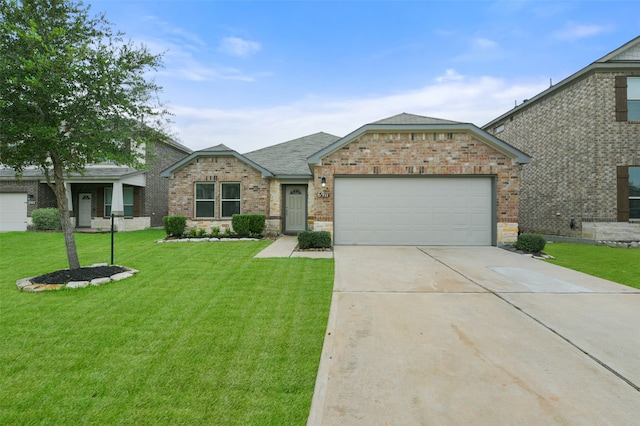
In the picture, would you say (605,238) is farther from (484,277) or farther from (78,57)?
(78,57)

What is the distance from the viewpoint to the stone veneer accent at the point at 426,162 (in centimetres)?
1050

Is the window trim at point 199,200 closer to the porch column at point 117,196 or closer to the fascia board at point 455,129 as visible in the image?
the porch column at point 117,196

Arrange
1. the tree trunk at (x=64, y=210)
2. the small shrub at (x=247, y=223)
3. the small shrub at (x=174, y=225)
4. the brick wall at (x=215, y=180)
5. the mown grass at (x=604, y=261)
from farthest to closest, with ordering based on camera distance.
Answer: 1. the brick wall at (x=215, y=180)
2. the small shrub at (x=247, y=223)
3. the small shrub at (x=174, y=225)
4. the mown grass at (x=604, y=261)
5. the tree trunk at (x=64, y=210)

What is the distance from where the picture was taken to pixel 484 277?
6453 millimetres

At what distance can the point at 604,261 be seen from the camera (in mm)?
8508

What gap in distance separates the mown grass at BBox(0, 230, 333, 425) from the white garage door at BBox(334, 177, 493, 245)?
475 centimetres

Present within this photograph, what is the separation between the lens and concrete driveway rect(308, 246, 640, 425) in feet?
7.72

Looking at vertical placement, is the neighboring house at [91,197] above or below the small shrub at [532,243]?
above

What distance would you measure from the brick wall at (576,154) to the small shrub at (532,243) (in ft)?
15.9

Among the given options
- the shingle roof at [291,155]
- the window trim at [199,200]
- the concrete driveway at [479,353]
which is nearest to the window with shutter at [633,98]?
the concrete driveway at [479,353]

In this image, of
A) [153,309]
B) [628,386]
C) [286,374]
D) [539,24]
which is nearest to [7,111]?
[153,309]

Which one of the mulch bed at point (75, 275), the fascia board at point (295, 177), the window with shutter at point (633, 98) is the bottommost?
the mulch bed at point (75, 275)

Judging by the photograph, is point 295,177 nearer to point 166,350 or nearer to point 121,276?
point 121,276

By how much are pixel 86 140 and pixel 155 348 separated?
5078 mm
